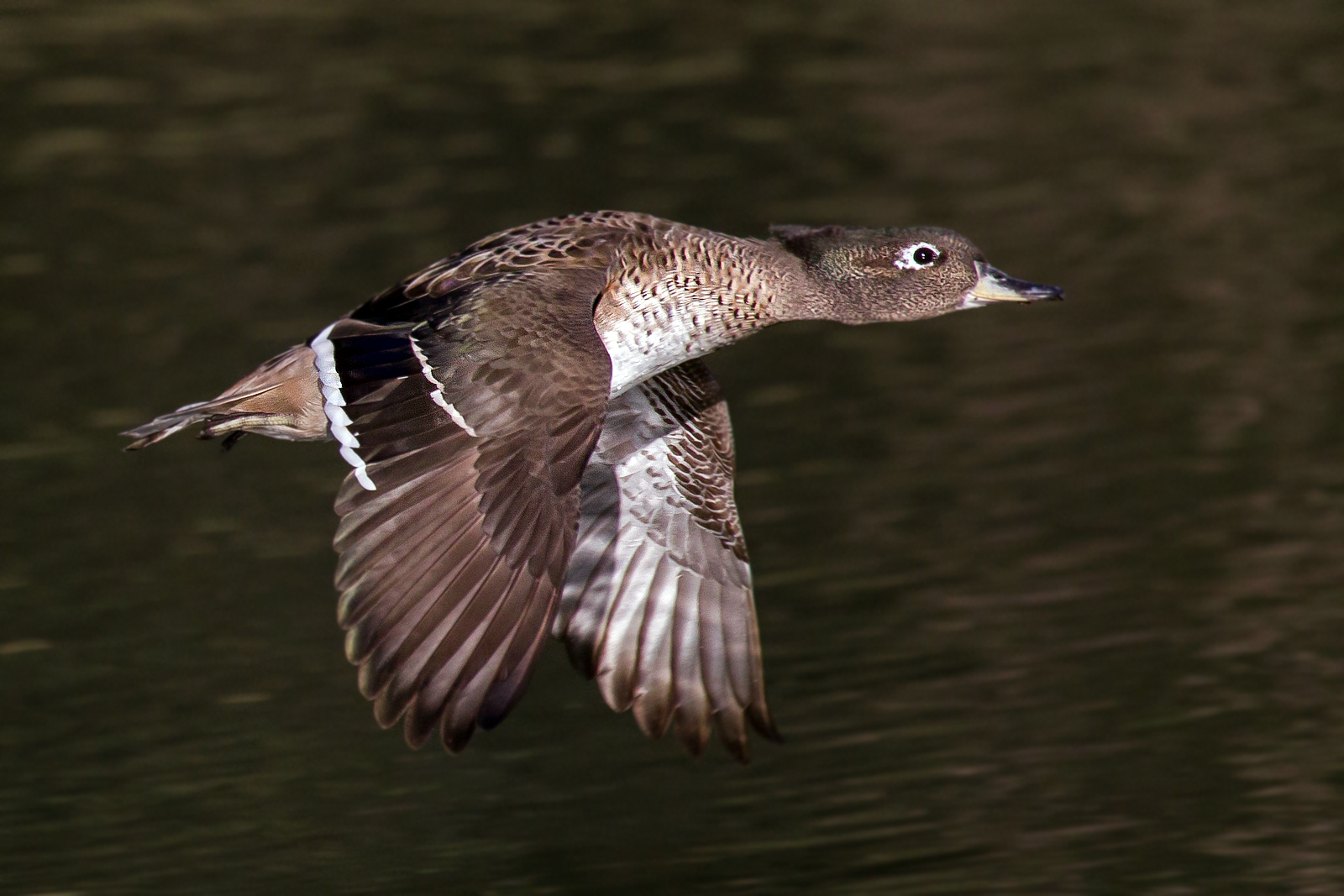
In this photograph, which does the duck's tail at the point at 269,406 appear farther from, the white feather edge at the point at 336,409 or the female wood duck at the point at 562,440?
the white feather edge at the point at 336,409

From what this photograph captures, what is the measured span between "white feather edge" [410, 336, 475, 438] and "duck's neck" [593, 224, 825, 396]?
1.16 metres

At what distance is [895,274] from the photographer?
32.8 feet

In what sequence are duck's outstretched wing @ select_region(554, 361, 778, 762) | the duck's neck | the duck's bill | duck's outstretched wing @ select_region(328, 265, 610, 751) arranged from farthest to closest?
the duck's bill → duck's outstretched wing @ select_region(554, 361, 778, 762) → the duck's neck → duck's outstretched wing @ select_region(328, 265, 610, 751)

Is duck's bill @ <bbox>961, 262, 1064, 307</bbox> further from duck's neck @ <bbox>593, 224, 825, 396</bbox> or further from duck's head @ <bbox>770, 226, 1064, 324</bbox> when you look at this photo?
duck's neck @ <bbox>593, 224, 825, 396</bbox>

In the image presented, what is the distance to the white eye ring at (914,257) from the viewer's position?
392 inches

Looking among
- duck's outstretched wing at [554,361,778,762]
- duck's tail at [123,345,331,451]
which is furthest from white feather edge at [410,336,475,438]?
duck's outstretched wing at [554,361,778,762]

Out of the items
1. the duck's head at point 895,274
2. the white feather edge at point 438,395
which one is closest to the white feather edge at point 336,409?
the white feather edge at point 438,395

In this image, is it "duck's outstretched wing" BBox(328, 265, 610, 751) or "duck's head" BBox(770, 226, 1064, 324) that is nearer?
A: "duck's outstretched wing" BBox(328, 265, 610, 751)

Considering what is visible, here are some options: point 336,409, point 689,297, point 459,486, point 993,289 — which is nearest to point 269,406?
point 336,409

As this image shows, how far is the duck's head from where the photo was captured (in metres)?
9.91

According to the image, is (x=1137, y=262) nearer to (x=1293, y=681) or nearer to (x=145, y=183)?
(x=1293, y=681)

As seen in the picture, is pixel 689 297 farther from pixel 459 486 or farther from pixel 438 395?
pixel 459 486

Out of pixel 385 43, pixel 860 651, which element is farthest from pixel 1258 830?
Result: pixel 385 43

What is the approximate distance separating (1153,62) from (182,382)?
10491mm
